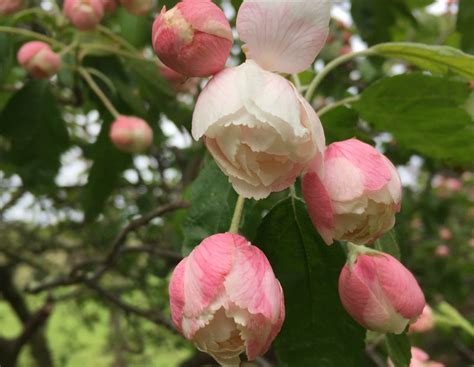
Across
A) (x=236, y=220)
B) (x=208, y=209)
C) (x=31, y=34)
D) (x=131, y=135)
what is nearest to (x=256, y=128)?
(x=236, y=220)

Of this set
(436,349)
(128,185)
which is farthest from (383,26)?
(436,349)

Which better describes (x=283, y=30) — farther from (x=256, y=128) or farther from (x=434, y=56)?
(x=434, y=56)

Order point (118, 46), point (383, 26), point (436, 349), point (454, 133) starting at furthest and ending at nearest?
1. point (436, 349)
2. point (383, 26)
3. point (118, 46)
4. point (454, 133)

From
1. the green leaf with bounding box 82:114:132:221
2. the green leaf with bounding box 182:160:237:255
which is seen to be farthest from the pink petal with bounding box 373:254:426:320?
the green leaf with bounding box 82:114:132:221

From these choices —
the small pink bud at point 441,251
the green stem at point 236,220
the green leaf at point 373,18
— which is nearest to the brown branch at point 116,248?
the green stem at point 236,220

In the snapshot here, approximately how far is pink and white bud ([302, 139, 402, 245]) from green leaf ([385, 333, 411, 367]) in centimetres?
25

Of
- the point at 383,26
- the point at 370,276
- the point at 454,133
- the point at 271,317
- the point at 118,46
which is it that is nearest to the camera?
the point at 271,317

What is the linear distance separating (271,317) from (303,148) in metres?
0.16

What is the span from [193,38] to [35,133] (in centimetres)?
115

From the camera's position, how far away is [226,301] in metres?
0.60

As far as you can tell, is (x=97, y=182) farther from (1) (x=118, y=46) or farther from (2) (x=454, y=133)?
(2) (x=454, y=133)

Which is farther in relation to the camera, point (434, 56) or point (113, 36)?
point (113, 36)

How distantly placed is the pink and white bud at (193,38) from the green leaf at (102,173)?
1.08m

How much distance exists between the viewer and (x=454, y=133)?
1.04m
